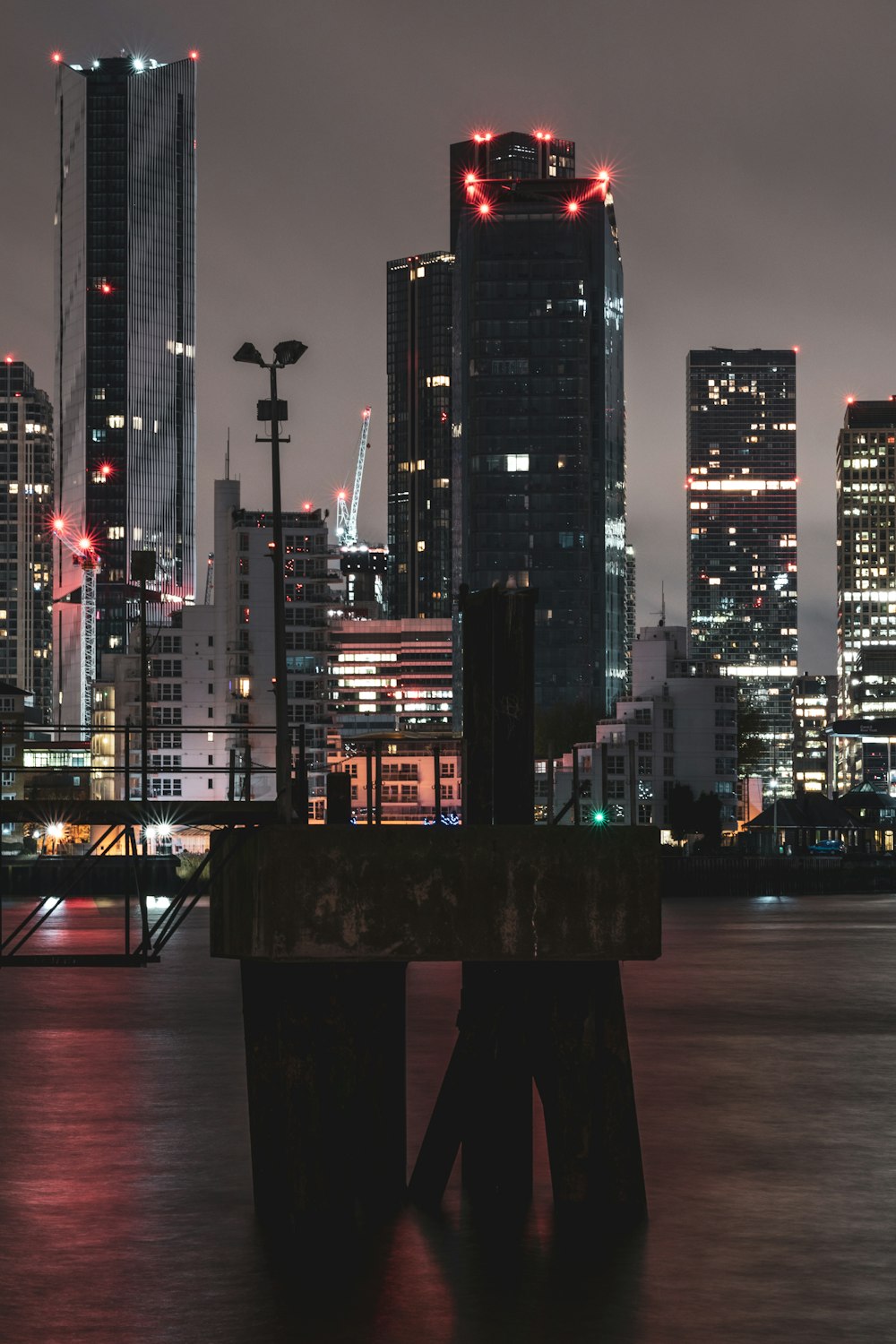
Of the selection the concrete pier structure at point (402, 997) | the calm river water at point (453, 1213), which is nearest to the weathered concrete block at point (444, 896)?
the concrete pier structure at point (402, 997)

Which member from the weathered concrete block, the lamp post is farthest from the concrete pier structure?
the lamp post

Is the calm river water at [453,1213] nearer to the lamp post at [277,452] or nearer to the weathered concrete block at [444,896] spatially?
the weathered concrete block at [444,896]

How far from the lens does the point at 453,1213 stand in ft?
104

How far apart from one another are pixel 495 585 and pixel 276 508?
64.1 feet

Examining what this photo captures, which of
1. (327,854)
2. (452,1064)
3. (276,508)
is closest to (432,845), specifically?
(327,854)

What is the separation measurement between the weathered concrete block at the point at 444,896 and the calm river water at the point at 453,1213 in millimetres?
5078

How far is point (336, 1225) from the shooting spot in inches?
1138

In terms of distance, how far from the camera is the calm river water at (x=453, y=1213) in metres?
27.9

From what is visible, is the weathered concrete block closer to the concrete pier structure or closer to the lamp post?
the concrete pier structure

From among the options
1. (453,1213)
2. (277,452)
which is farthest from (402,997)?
(277,452)

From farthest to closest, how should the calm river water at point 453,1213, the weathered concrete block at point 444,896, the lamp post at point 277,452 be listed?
the lamp post at point 277,452, the calm river water at point 453,1213, the weathered concrete block at point 444,896

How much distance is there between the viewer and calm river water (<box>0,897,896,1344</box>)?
91.6 ft

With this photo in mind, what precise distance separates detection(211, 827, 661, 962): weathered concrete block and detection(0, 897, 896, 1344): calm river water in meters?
5.08

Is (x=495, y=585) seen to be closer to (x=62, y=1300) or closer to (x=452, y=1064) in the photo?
(x=452, y=1064)
